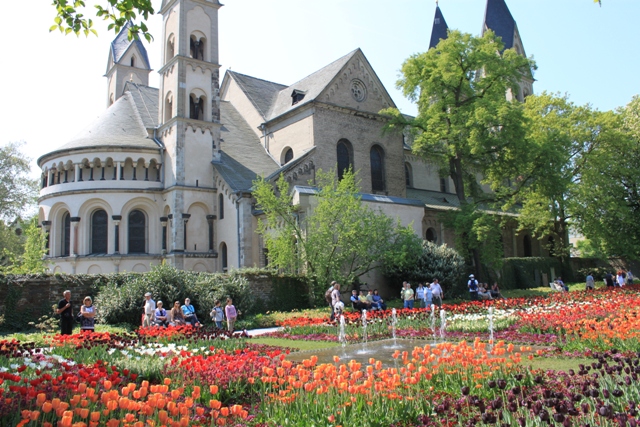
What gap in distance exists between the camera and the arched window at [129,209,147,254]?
1257 inches

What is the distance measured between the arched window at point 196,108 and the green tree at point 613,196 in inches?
994

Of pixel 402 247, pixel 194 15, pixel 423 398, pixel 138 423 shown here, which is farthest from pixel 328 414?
pixel 194 15

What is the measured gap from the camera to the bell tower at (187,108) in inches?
1239

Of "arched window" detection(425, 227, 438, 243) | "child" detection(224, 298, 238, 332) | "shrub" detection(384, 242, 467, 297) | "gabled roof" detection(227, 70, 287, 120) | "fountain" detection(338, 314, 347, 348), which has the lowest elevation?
"fountain" detection(338, 314, 347, 348)

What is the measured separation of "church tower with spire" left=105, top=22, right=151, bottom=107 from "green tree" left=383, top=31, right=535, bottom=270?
2410 cm

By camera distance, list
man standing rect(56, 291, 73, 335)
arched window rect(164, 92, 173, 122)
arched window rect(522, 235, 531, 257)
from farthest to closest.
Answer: arched window rect(522, 235, 531, 257) < arched window rect(164, 92, 173, 122) < man standing rect(56, 291, 73, 335)

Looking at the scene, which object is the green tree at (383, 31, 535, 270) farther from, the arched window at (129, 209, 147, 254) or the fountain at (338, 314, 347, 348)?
the fountain at (338, 314, 347, 348)

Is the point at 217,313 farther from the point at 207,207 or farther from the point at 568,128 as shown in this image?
the point at 568,128

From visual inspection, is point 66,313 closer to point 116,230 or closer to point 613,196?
point 116,230

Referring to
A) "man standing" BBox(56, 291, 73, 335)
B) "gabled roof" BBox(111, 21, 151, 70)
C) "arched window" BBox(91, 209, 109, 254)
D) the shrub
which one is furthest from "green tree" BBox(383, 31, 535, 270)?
"gabled roof" BBox(111, 21, 151, 70)

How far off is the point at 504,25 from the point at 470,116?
3157 centimetres

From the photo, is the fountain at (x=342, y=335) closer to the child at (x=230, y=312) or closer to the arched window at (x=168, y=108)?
the child at (x=230, y=312)

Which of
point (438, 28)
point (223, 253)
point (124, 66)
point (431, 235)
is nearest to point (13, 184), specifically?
point (124, 66)

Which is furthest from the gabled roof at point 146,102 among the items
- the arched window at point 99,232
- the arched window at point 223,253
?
the arched window at point 223,253
